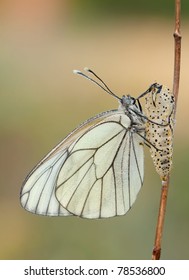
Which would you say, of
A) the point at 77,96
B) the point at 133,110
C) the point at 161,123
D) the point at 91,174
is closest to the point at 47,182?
the point at 91,174

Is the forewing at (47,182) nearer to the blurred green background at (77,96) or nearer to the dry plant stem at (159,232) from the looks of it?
the dry plant stem at (159,232)

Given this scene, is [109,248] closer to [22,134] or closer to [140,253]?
[140,253]

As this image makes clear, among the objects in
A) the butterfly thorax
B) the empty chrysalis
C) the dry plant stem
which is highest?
the butterfly thorax

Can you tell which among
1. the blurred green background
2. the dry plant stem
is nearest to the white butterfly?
the dry plant stem

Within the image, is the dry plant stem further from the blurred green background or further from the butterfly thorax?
the blurred green background

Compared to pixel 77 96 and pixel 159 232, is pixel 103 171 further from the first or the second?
pixel 77 96

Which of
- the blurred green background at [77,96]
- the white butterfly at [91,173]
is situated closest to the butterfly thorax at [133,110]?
the white butterfly at [91,173]
